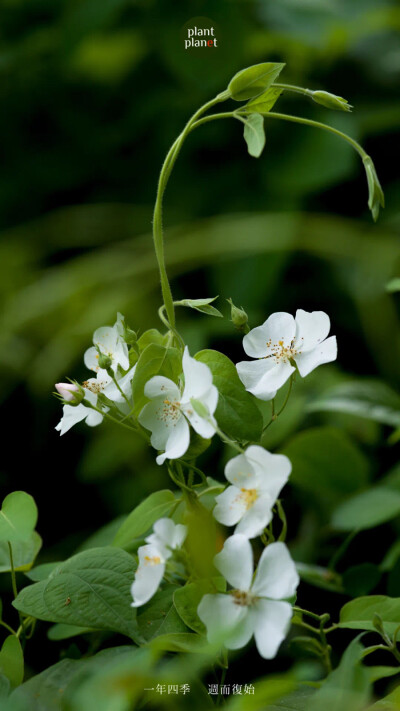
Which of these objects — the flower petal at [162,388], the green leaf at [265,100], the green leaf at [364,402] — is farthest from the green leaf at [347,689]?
the green leaf at [364,402]

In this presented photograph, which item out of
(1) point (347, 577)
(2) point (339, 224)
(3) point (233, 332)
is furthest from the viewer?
(2) point (339, 224)

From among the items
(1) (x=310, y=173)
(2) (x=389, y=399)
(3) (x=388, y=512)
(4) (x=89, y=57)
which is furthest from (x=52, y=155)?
(3) (x=388, y=512)

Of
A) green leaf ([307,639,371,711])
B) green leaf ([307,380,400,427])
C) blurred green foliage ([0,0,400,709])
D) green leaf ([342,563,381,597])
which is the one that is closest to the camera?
green leaf ([307,639,371,711])

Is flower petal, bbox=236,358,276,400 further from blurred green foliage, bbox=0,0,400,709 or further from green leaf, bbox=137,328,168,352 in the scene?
blurred green foliage, bbox=0,0,400,709

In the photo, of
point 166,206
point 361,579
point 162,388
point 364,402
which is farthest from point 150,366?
point 166,206

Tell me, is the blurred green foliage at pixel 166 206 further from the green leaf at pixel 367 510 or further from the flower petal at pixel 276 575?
the flower petal at pixel 276 575

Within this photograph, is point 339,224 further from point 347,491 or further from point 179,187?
point 347,491

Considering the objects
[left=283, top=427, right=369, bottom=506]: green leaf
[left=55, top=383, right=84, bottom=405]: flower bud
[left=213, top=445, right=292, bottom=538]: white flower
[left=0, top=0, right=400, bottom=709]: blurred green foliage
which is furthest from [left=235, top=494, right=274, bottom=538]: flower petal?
[left=0, top=0, right=400, bottom=709]: blurred green foliage
